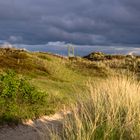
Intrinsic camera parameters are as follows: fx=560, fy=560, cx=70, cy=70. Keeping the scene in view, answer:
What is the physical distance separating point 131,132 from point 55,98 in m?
9.00

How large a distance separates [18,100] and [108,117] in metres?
6.29

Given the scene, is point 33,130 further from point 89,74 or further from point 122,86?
point 89,74

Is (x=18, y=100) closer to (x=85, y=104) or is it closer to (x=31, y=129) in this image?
(x=31, y=129)

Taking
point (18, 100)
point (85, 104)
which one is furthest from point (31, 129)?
point (18, 100)

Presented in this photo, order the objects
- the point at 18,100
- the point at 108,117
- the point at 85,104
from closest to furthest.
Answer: the point at 108,117 < the point at 85,104 < the point at 18,100

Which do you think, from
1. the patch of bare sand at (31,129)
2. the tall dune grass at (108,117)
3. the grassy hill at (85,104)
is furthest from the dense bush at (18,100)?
the tall dune grass at (108,117)

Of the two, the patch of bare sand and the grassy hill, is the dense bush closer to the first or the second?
the grassy hill

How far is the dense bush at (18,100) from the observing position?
16.5 metres

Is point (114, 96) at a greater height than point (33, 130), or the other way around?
point (114, 96)

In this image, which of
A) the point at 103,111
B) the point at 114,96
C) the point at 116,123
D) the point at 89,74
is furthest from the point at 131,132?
the point at 89,74

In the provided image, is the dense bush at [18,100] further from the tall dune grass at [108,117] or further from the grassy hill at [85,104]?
the tall dune grass at [108,117]

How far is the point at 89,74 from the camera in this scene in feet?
118

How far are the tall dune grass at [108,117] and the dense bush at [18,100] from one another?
6.08ft

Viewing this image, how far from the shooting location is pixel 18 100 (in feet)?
59.9
